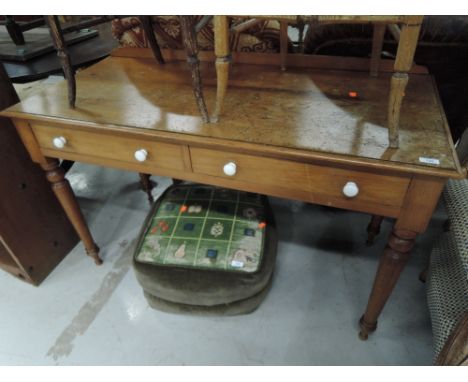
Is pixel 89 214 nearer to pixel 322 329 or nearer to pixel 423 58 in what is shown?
pixel 322 329

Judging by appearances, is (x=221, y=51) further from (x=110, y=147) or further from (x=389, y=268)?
(x=389, y=268)

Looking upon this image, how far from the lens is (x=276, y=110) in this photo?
84 cm

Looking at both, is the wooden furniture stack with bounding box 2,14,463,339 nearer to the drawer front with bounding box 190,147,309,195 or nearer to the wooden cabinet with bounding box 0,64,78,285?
the drawer front with bounding box 190,147,309,195

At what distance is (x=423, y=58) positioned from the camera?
1027mm

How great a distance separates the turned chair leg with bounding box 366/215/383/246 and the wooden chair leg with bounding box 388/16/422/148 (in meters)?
0.68

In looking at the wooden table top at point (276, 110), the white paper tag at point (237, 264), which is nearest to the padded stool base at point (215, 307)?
the white paper tag at point (237, 264)

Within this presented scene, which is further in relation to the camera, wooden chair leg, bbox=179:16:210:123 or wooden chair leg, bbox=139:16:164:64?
wooden chair leg, bbox=139:16:164:64

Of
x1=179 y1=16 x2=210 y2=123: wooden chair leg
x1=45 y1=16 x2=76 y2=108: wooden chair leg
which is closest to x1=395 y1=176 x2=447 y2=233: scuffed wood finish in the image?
x1=179 y1=16 x2=210 y2=123: wooden chair leg

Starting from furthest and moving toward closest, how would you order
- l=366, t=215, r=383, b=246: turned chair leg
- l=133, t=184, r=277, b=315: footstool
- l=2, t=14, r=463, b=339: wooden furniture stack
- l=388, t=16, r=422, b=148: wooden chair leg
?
l=366, t=215, r=383, b=246: turned chair leg → l=133, t=184, r=277, b=315: footstool → l=2, t=14, r=463, b=339: wooden furniture stack → l=388, t=16, r=422, b=148: wooden chair leg

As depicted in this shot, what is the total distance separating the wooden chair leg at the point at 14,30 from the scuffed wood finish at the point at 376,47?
1.44 meters

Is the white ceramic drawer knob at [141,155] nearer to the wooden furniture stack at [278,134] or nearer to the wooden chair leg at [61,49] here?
the wooden furniture stack at [278,134]

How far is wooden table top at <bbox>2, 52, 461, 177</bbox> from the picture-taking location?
0.69m

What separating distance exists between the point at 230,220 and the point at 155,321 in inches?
17.5
